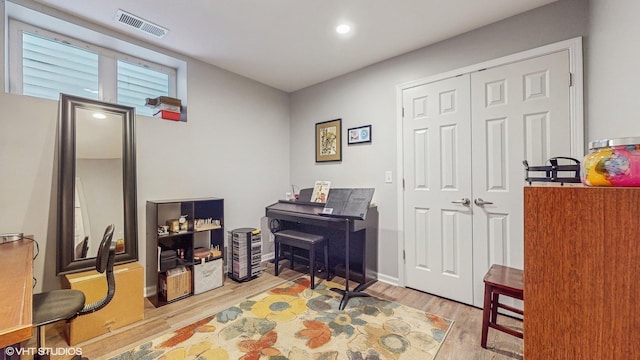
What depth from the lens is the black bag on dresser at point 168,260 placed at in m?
2.59

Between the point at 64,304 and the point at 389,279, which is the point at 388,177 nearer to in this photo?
the point at 389,279

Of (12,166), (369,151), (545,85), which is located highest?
(545,85)

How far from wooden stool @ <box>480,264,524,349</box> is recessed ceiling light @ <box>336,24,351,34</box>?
2349 mm

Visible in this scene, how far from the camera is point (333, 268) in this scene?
3.37 m

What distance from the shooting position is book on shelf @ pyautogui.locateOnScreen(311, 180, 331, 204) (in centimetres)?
345

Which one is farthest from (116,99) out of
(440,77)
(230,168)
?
(440,77)

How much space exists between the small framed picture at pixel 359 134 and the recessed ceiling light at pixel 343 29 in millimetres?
1091

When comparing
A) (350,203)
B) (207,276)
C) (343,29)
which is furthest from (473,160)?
(207,276)

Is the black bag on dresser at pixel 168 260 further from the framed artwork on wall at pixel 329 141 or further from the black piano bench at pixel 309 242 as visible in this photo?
the framed artwork on wall at pixel 329 141

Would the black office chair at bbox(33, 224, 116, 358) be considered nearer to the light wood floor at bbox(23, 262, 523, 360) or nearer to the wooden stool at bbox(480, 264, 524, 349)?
the light wood floor at bbox(23, 262, 523, 360)

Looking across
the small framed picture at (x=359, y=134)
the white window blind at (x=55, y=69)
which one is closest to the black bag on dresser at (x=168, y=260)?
the white window blind at (x=55, y=69)

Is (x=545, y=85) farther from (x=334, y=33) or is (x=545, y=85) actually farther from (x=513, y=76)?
(x=334, y=33)

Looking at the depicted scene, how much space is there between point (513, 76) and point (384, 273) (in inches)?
91.2

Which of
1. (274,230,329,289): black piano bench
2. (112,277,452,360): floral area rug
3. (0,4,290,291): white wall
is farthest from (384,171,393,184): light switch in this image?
(0,4,290,291): white wall
